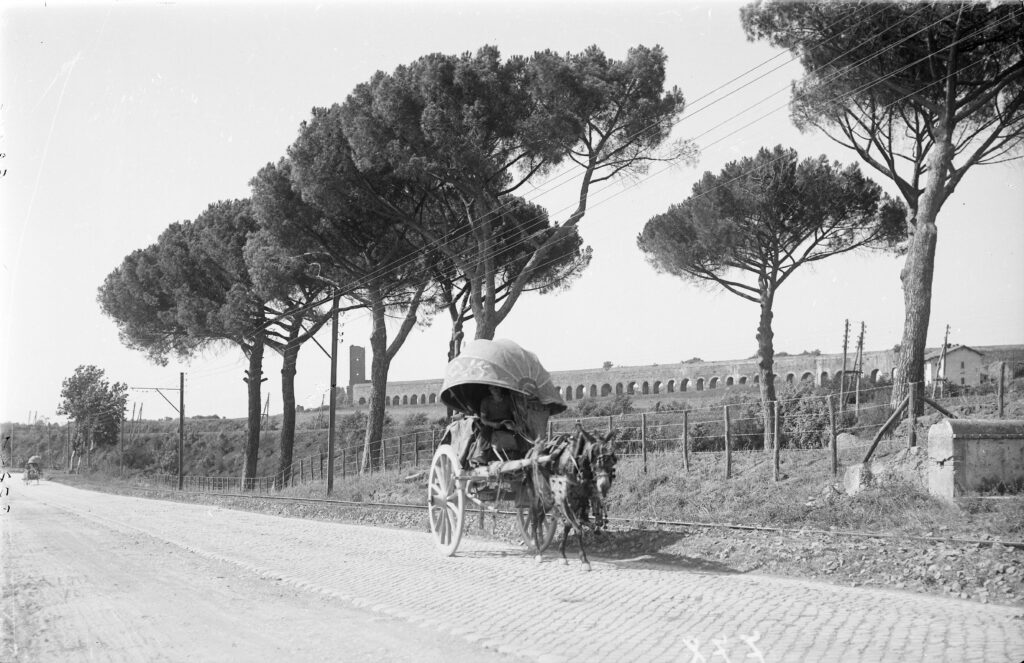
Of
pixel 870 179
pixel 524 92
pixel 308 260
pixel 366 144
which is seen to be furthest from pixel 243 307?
pixel 870 179

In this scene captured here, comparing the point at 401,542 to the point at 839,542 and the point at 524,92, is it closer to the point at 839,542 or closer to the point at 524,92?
the point at 839,542

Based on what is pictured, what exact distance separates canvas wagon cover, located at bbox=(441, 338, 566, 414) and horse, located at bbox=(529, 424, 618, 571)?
124cm

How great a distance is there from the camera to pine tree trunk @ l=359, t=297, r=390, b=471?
2916 cm

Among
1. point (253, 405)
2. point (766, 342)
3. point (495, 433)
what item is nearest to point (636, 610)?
point (495, 433)

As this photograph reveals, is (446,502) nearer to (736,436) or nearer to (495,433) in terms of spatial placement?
(495,433)

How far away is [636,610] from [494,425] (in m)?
3.79

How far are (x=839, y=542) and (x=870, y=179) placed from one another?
18.6 metres

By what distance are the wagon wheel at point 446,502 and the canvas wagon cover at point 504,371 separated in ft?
2.94

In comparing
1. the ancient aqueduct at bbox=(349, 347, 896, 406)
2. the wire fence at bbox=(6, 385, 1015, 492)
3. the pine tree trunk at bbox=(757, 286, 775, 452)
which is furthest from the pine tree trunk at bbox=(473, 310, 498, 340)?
the ancient aqueduct at bbox=(349, 347, 896, 406)

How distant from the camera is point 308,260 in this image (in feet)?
96.4

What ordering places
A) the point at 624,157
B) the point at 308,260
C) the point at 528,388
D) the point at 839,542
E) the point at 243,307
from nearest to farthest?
→ the point at 839,542 < the point at 528,388 < the point at 624,157 < the point at 308,260 < the point at 243,307

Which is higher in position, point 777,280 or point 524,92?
point 524,92

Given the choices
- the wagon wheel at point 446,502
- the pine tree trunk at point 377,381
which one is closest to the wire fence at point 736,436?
the pine tree trunk at point 377,381

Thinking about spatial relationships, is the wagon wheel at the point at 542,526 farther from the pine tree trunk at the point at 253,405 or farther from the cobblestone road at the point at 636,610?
the pine tree trunk at the point at 253,405
